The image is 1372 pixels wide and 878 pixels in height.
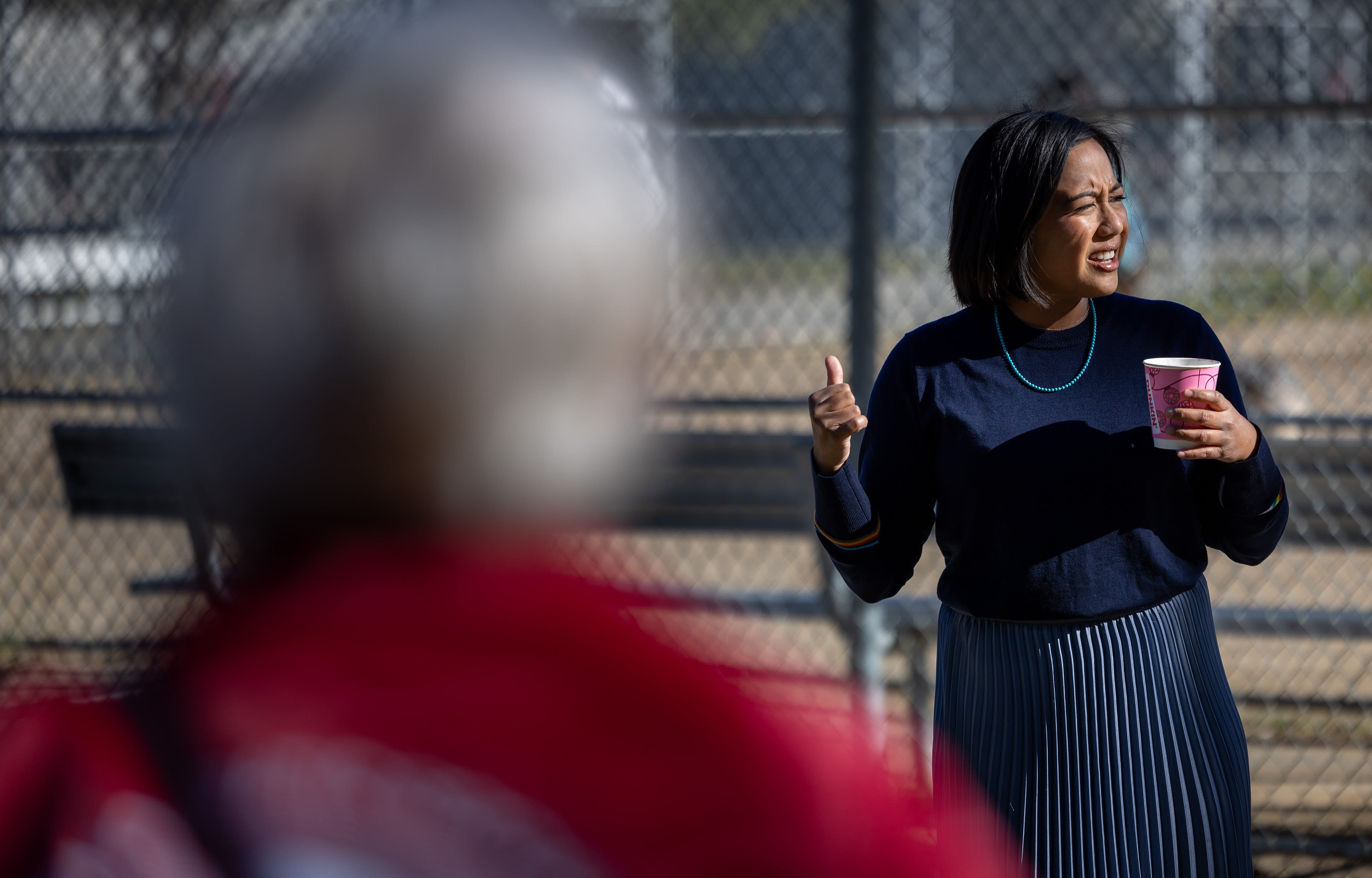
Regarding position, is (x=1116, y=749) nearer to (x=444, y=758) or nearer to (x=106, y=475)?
(x=444, y=758)

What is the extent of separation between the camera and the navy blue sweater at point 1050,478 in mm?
1581

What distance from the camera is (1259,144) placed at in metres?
8.71

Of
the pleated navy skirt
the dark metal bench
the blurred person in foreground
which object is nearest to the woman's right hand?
the pleated navy skirt

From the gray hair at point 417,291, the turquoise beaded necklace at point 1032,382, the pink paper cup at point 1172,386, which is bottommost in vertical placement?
the gray hair at point 417,291

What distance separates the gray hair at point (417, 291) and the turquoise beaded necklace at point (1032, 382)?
108 cm

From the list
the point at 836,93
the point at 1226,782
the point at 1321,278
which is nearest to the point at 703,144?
the point at 1226,782

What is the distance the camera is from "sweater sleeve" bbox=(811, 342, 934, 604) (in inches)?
65.2

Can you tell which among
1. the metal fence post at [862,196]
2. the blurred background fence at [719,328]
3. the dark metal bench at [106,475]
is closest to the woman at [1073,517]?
the blurred background fence at [719,328]

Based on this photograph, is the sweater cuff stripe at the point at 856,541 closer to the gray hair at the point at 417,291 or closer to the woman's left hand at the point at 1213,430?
the woman's left hand at the point at 1213,430

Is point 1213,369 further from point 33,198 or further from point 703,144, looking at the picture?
point 33,198

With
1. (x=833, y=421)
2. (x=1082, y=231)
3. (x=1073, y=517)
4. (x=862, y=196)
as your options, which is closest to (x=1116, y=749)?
(x=1073, y=517)

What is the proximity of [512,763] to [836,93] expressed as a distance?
266 inches

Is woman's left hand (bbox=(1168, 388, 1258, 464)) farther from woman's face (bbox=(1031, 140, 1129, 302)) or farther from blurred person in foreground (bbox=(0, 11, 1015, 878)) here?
blurred person in foreground (bbox=(0, 11, 1015, 878))

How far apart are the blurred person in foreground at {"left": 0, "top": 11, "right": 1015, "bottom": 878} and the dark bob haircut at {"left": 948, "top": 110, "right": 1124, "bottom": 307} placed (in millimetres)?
1044
